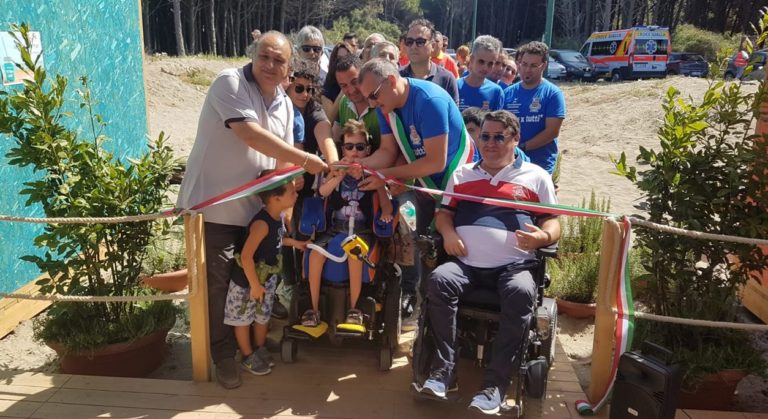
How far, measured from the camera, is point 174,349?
4184 millimetres

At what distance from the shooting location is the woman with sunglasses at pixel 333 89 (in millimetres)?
4480

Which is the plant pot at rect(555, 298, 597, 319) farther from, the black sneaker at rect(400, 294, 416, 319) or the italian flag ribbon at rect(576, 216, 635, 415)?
the italian flag ribbon at rect(576, 216, 635, 415)

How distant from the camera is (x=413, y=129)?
3500 mm

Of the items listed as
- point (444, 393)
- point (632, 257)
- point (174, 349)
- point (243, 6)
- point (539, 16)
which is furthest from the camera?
point (539, 16)

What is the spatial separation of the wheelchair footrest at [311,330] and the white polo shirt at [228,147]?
2.20ft

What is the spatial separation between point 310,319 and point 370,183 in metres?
0.86

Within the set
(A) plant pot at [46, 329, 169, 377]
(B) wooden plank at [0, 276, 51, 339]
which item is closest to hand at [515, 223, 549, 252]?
(A) plant pot at [46, 329, 169, 377]

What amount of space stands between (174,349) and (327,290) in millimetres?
1391

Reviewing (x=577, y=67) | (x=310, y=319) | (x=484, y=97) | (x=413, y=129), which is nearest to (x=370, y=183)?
(x=413, y=129)

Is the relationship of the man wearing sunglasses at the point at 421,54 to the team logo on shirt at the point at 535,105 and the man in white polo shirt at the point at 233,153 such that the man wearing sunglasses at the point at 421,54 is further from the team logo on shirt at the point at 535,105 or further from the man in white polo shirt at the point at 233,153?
the man in white polo shirt at the point at 233,153

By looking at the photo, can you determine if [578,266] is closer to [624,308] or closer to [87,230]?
[624,308]

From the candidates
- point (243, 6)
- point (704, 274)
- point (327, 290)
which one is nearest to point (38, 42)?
point (327, 290)

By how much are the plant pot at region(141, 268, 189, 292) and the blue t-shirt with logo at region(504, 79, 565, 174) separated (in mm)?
2877

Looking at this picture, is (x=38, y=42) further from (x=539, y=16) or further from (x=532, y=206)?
(x=539, y=16)
